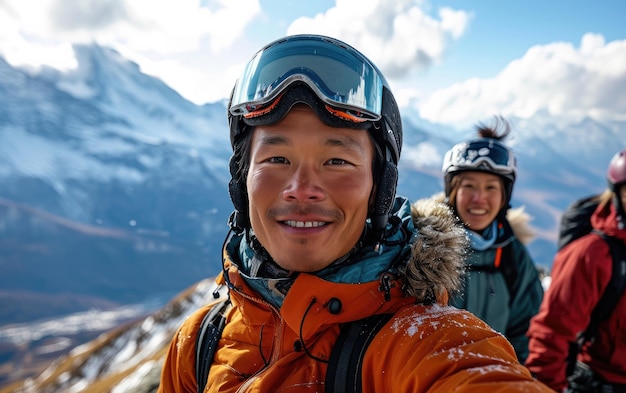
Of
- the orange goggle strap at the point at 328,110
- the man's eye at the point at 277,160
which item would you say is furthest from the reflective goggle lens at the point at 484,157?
the man's eye at the point at 277,160

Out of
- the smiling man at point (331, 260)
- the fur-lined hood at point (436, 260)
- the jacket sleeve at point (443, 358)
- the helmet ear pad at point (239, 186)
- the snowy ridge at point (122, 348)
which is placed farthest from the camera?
the snowy ridge at point (122, 348)

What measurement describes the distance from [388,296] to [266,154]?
104cm

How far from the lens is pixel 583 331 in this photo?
15.1ft

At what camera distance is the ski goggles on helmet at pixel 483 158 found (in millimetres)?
5691

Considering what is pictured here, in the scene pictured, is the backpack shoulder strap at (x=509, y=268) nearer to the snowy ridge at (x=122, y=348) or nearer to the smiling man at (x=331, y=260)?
the smiling man at (x=331, y=260)

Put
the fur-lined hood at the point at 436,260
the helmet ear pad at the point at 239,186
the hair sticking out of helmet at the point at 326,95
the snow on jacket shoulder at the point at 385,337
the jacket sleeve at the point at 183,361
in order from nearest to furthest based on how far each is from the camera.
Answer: the snow on jacket shoulder at the point at 385,337 → the fur-lined hood at the point at 436,260 → the hair sticking out of helmet at the point at 326,95 → the jacket sleeve at the point at 183,361 → the helmet ear pad at the point at 239,186

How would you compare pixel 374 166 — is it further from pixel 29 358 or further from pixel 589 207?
pixel 29 358

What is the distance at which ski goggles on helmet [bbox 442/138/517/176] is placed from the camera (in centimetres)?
569

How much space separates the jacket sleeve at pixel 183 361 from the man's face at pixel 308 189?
955 millimetres

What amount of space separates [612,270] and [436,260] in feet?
10.7

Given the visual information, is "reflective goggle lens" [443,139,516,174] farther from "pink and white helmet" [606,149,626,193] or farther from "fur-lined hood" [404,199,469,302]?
"fur-lined hood" [404,199,469,302]

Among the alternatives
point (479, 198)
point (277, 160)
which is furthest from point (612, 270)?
point (277, 160)

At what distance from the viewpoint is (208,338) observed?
272 centimetres

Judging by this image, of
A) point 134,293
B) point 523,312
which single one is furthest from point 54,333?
point 523,312
